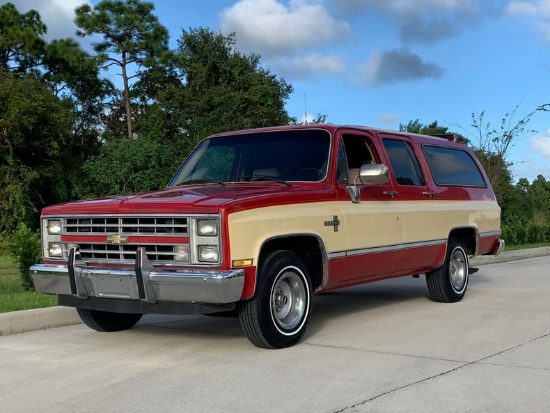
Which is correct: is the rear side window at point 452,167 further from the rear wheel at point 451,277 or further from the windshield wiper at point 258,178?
the windshield wiper at point 258,178

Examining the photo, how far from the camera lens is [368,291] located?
10727 millimetres

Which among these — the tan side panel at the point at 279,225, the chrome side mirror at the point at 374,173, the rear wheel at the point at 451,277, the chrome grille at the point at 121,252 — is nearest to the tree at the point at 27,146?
the rear wheel at the point at 451,277

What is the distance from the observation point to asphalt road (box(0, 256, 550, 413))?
15.9ft

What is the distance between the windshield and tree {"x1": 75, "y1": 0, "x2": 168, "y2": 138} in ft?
99.6

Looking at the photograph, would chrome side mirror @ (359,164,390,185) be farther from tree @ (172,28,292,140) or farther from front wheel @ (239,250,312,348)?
tree @ (172,28,292,140)

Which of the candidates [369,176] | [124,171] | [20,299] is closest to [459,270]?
[369,176]

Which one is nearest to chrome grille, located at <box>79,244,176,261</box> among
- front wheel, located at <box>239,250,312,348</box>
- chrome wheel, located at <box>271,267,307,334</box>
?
front wheel, located at <box>239,250,312,348</box>

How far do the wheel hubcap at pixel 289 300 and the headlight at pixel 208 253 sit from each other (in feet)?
2.71

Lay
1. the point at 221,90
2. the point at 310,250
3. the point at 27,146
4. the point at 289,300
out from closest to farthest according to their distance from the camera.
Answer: the point at 289,300
the point at 310,250
the point at 27,146
the point at 221,90

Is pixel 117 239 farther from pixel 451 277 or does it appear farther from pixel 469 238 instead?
pixel 469 238

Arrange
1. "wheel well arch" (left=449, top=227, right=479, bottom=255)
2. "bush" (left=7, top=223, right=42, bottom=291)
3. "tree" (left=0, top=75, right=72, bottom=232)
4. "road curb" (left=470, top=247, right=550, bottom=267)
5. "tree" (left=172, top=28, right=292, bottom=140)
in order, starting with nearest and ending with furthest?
1. "wheel well arch" (left=449, top=227, right=479, bottom=255)
2. "bush" (left=7, top=223, right=42, bottom=291)
3. "road curb" (left=470, top=247, right=550, bottom=267)
4. "tree" (left=0, top=75, right=72, bottom=232)
5. "tree" (left=172, top=28, right=292, bottom=140)

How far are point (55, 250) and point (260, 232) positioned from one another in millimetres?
2108

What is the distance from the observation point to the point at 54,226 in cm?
684

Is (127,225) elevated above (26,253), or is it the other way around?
(127,225)
